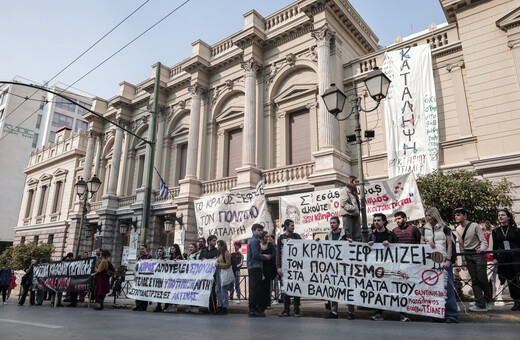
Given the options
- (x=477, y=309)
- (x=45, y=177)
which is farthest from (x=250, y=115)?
(x=45, y=177)

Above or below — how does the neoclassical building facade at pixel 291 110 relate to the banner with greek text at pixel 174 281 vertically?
above

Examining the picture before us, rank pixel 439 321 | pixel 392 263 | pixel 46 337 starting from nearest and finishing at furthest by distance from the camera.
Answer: pixel 46 337, pixel 439 321, pixel 392 263

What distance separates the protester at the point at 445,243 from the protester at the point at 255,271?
3.21 meters

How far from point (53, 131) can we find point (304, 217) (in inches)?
2175

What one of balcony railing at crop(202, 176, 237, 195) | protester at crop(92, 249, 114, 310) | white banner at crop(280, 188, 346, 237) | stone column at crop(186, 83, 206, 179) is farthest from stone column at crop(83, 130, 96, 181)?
white banner at crop(280, 188, 346, 237)

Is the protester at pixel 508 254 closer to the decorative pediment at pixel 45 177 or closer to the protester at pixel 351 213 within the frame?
the protester at pixel 351 213

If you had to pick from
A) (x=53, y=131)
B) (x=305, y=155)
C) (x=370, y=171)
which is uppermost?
(x=53, y=131)

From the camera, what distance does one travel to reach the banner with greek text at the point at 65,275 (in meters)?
11.2

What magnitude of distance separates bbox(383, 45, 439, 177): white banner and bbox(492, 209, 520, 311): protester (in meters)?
5.68

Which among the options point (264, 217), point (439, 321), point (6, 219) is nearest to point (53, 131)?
point (6, 219)

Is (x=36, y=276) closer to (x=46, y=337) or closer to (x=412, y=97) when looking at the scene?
(x=46, y=337)

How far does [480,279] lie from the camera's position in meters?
6.60

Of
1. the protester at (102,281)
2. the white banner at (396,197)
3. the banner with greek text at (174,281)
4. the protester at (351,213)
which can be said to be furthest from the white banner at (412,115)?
the protester at (102,281)

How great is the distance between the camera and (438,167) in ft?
41.4
